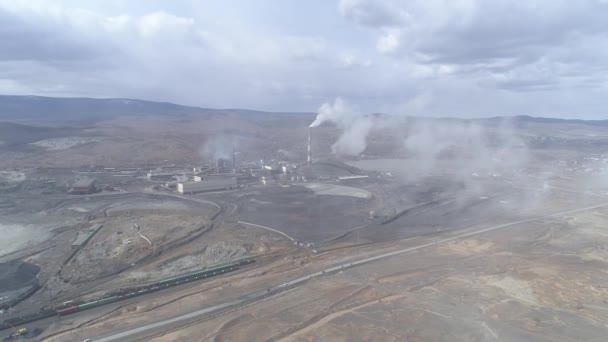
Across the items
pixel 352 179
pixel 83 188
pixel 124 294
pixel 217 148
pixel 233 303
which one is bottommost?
pixel 233 303

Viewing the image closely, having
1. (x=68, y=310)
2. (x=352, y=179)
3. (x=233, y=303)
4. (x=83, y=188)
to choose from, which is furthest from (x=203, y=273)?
(x=352, y=179)

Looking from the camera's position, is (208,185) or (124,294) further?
(208,185)

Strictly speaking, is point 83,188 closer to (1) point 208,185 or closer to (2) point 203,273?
(1) point 208,185

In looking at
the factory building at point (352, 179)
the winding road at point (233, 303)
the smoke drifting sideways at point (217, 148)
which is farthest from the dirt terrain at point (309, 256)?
the smoke drifting sideways at point (217, 148)

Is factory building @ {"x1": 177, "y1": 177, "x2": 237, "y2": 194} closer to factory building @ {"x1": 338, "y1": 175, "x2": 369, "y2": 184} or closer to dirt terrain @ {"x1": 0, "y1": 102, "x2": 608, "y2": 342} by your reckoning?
dirt terrain @ {"x1": 0, "y1": 102, "x2": 608, "y2": 342}

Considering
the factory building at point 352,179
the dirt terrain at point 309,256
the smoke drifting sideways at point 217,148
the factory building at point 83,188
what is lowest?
the dirt terrain at point 309,256

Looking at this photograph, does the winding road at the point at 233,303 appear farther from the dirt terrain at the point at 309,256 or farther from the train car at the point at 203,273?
the train car at the point at 203,273
